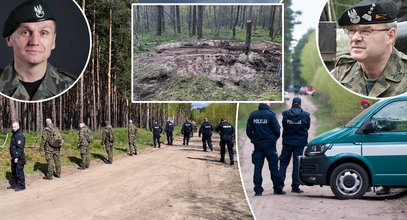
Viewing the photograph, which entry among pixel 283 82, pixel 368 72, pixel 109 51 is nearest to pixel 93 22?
pixel 109 51

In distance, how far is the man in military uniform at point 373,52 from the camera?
18.6 feet

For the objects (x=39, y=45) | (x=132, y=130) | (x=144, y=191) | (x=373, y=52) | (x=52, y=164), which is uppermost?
(x=39, y=45)

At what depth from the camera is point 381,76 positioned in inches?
232

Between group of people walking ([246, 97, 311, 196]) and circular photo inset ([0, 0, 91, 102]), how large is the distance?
2.37 m

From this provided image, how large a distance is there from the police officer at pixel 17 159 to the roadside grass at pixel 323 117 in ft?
12.9

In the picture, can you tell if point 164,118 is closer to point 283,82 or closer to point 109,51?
point 109,51

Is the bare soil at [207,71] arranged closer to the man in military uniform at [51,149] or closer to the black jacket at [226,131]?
the black jacket at [226,131]

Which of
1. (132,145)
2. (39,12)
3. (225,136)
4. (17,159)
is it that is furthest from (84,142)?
(225,136)

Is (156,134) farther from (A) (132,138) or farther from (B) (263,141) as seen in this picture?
(B) (263,141)

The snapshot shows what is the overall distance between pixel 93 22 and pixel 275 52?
7.67 feet

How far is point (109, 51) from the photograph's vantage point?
6.97 meters

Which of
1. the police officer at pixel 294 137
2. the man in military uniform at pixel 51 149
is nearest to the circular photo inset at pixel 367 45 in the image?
the police officer at pixel 294 137

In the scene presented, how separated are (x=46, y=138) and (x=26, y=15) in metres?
1.59

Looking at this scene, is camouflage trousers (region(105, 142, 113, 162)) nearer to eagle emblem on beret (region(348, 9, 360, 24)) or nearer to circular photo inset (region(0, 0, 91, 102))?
circular photo inset (region(0, 0, 91, 102))
